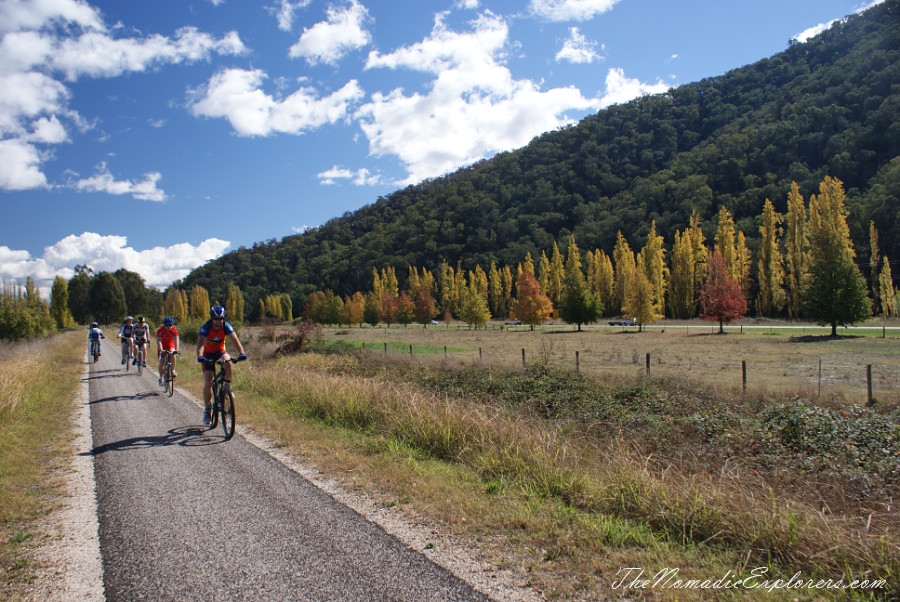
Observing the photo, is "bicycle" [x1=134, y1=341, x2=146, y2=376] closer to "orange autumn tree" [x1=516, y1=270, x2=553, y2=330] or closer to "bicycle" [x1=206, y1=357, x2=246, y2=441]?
"bicycle" [x1=206, y1=357, x2=246, y2=441]

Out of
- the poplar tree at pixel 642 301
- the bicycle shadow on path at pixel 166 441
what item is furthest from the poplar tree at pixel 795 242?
the bicycle shadow on path at pixel 166 441

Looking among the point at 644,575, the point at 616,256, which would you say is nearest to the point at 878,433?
the point at 644,575

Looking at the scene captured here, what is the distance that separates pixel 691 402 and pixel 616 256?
80152mm

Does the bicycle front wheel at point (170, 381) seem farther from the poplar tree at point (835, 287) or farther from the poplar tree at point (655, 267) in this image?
the poplar tree at point (655, 267)

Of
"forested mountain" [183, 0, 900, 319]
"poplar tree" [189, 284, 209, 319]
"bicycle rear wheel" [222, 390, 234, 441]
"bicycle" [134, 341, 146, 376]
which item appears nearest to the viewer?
"bicycle rear wheel" [222, 390, 234, 441]

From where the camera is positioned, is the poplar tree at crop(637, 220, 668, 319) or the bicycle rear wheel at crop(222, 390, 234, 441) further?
the poplar tree at crop(637, 220, 668, 319)

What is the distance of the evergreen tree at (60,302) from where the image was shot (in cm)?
7738

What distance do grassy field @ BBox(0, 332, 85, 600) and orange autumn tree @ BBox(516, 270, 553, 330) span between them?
5951 cm

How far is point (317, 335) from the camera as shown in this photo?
27359mm

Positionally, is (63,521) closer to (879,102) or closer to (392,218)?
(879,102)

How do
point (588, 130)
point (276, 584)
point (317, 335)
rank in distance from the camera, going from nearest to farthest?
1. point (276, 584)
2. point (317, 335)
3. point (588, 130)

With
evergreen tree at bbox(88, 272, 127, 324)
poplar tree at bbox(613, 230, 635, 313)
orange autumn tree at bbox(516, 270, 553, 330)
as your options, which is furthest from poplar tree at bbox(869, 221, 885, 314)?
evergreen tree at bbox(88, 272, 127, 324)

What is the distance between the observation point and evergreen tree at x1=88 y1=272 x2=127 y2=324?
80.2m

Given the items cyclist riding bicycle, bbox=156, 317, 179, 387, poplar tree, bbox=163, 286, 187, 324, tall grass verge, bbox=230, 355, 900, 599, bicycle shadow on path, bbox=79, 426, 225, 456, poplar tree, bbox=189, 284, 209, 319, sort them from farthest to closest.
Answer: poplar tree, bbox=189, 284, 209, 319 → poplar tree, bbox=163, 286, 187, 324 → cyclist riding bicycle, bbox=156, 317, 179, 387 → bicycle shadow on path, bbox=79, 426, 225, 456 → tall grass verge, bbox=230, 355, 900, 599
